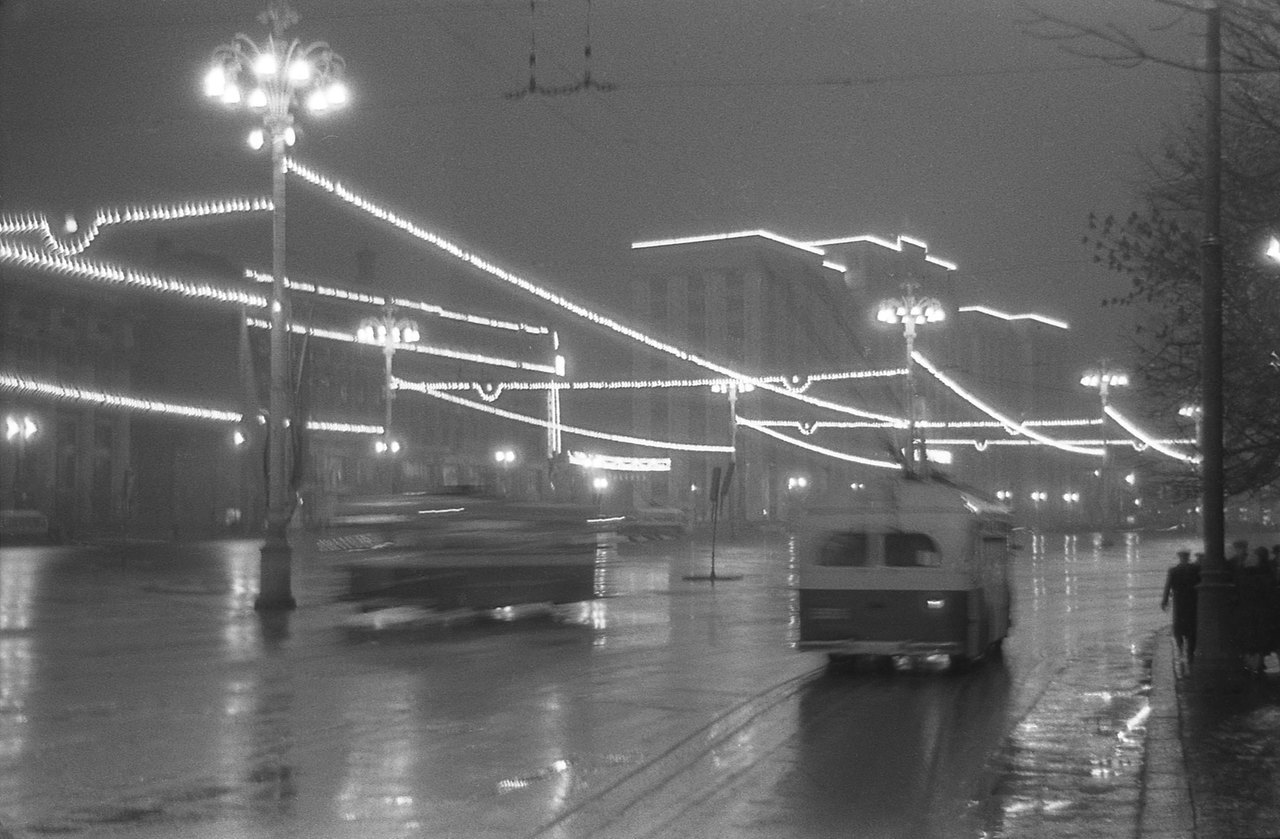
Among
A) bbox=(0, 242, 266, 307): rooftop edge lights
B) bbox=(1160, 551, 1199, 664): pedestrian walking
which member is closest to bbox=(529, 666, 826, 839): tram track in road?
bbox=(1160, 551, 1199, 664): pedestrian walking

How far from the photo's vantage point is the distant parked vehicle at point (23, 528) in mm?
63781

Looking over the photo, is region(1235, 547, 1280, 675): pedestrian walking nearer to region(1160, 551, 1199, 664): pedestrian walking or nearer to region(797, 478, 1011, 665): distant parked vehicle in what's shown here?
region(1160, 551, 1199, 664): pedestrian walking

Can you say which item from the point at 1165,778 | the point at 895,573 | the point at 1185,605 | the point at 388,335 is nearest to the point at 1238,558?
the point at 1185,605

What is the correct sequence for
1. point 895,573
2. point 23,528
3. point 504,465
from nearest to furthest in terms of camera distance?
point 895,573, point 23,528, point 504,465

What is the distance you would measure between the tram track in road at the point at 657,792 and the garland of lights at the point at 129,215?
24511mm

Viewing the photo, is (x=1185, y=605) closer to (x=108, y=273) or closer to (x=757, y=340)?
(x=108, y=273)

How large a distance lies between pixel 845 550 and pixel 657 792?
381 inches

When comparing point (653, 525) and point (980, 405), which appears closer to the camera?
point (653, 525)

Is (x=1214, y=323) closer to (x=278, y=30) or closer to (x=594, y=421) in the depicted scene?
(x=278, y=30)

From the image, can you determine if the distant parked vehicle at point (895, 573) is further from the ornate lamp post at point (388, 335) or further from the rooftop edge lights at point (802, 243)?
the rooftop edge lights at point (802, 243)

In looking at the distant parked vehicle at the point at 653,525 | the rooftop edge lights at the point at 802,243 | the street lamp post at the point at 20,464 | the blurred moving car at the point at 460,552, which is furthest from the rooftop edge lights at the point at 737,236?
the blurred moving car at the point at 460,552

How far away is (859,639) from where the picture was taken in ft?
66.1

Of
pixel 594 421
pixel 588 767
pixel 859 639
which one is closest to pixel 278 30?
pixel 859 639

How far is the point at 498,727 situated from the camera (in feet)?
48.7
